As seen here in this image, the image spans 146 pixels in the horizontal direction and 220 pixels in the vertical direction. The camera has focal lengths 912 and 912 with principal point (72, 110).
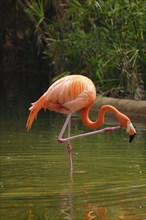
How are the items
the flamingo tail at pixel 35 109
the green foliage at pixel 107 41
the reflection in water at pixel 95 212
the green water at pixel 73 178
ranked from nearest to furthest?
1. the reflection in water at pixel 95 212
2. the green water at pixel 73 178
3. the flamingo tail at pixel 35 109
4. the green foliage at pixel 107 41

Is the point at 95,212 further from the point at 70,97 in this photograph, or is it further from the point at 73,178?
the point at 70,97

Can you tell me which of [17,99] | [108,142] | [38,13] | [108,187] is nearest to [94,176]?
[108,187]

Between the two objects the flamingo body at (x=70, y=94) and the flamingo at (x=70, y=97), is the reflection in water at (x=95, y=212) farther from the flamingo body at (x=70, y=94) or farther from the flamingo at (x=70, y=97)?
the flamingo body at (x=70, y=94)

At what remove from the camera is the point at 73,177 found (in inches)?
346

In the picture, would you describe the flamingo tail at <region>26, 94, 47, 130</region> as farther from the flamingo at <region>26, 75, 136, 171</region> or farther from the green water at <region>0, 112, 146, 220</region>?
the green water at <region>0, 112, 146, 220</region>

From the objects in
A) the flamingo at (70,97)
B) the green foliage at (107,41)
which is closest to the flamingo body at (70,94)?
the flamingo at (70,97)

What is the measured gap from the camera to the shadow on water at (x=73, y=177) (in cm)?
719

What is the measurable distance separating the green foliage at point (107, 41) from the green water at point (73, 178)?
3011 millimetres

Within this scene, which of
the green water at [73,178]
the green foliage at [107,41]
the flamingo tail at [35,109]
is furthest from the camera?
the green foliage at [107,41]

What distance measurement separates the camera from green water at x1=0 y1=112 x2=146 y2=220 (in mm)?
7184

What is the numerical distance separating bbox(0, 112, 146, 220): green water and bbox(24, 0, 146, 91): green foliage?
301cm

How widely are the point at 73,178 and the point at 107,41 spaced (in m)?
7.86

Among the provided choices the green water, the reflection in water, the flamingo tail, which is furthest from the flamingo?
the reflection in water

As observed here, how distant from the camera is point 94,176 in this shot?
28.9 feet
